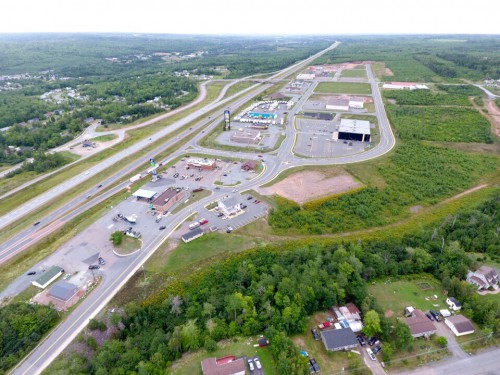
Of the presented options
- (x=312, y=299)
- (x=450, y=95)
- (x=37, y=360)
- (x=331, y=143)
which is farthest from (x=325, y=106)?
→ (x=37, y=360)

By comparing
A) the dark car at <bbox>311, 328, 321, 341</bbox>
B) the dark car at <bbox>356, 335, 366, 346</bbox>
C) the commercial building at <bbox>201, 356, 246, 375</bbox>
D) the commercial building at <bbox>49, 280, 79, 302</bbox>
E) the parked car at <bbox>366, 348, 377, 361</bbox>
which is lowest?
the commercial building at <bbox>49, 280, 79, 302</bbox>

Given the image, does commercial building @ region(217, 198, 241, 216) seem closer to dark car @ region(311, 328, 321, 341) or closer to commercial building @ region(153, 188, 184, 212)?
commercial building @ region(153, 188, 184, 212)

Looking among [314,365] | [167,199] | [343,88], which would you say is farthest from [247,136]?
[343,88]

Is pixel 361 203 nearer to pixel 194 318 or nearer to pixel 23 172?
pixel 194 318

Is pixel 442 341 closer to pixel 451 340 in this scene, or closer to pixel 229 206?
pixel 451 340

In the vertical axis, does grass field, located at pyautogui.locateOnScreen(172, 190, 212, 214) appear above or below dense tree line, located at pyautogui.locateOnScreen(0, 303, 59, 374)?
above

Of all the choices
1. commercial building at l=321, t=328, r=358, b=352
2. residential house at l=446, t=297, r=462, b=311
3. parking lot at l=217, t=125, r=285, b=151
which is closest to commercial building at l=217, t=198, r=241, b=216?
commercial building at l=321, t=328, r=358, b=352

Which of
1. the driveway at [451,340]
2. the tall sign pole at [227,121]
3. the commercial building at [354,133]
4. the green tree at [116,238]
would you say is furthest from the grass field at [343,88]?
the driveway at [451,340]
